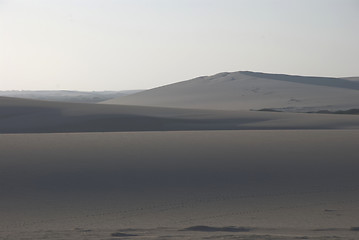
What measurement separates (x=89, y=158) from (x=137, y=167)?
1.41 m

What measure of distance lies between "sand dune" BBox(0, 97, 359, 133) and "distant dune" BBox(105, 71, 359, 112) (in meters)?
28.0

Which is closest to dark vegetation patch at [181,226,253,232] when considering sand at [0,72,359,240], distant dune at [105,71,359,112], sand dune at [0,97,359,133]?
sand at [0,72,359,240]

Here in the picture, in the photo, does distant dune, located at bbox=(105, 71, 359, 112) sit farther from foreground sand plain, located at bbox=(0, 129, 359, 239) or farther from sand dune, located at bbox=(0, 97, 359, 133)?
foreground sand plain, located at bbox=(0, 129, 359, 239)

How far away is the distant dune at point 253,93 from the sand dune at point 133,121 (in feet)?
92.0

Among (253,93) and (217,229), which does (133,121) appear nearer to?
(217,229)

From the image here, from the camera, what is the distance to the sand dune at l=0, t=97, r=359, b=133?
2506 centimetres

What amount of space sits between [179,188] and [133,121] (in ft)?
54.5

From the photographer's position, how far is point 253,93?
7919 centimetres

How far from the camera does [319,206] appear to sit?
9.55 m

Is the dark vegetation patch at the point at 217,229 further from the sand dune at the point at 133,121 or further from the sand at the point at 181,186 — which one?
the sand dune at the point at 133,121

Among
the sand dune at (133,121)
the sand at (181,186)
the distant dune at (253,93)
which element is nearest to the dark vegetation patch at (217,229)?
the sand at (181,186)

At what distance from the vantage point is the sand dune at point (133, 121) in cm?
2506

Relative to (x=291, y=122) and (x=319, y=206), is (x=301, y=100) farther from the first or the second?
(x=319, y=206)

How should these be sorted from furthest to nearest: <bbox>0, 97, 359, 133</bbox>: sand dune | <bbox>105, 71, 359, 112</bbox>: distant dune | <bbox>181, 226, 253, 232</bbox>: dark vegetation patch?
<bbox>105, 71, 359, 112</bbox>: distant dune
<bbox>0, 97, 359, 133</bbox>: sand dune
<bbox>181, 226, 253, 232</bbox>: dark vegetation patch
